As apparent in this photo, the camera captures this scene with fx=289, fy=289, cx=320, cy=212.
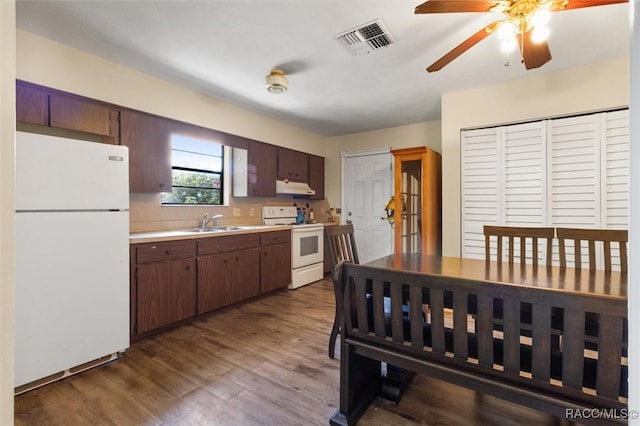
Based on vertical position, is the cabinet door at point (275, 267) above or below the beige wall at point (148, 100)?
below

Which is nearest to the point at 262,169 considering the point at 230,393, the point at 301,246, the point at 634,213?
the point at 301,246

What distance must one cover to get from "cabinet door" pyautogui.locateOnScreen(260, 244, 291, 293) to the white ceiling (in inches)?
73.2

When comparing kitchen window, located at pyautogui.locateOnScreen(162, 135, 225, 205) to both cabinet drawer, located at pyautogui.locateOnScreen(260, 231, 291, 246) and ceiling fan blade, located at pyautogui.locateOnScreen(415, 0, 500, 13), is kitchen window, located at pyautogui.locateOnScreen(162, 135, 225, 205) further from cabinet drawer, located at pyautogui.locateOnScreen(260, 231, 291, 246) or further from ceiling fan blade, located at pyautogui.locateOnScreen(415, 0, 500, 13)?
ceiling fan blade, located at pyautogui.locateOnScreen(415, 0, 500, 13)

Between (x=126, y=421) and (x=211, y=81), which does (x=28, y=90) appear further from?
(x=126, y=421)

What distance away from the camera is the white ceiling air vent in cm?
207

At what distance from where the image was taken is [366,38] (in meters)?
2.19

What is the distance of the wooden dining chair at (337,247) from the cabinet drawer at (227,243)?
57.2 inches

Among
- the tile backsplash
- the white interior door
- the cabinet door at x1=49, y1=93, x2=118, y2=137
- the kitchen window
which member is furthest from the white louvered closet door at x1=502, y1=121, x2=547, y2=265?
the cabinet door at x1=49, y1=93, x2=118, y2=137

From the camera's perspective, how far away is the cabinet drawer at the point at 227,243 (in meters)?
2.88

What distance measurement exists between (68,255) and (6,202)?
1.65 metres

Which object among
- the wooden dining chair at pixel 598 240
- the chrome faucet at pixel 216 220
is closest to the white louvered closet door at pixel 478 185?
the wooden dining chair at pixel 598 240

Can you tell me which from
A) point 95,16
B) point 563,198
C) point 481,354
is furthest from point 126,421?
point 563,198

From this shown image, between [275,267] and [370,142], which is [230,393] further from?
[370,142]

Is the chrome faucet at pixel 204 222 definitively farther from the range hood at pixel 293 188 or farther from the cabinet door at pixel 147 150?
the range hood at pixel 293 188
